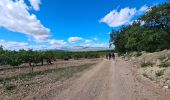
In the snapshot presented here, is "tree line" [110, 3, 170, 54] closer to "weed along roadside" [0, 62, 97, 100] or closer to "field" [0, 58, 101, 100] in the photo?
"field" [0, 58, 101, 100]

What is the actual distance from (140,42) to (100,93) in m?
45.8

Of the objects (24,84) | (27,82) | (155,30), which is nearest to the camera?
(24,84)

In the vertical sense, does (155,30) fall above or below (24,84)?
above

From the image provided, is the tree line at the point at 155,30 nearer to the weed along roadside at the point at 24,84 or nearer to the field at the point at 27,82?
the field at the point at 27,82

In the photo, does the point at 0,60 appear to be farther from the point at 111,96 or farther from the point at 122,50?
the point at 122,50

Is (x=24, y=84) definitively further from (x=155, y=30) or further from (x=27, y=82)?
(x=155, y=30)

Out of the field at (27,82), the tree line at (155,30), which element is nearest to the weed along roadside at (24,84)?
the field at (27,82)

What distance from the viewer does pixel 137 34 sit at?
193 feet

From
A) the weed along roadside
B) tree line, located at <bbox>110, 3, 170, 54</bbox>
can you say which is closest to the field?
the weed along roadside

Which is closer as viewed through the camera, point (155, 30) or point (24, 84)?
point (24, 84)

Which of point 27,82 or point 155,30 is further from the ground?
point 155,30

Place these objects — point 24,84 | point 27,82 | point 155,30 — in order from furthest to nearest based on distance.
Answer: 1. point 155,30
2. point 27,82
3. point 24,84

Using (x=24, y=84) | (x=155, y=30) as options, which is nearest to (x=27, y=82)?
(x=24, y=84)

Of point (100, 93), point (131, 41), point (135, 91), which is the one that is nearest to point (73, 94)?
point (100, 93)
